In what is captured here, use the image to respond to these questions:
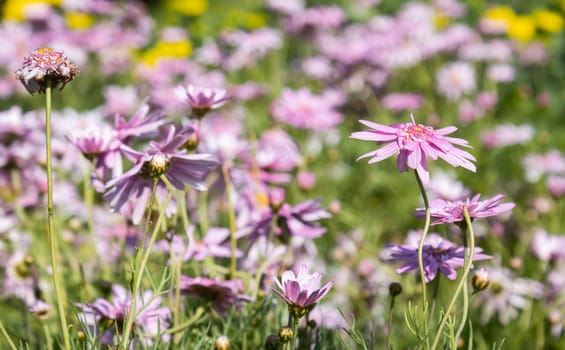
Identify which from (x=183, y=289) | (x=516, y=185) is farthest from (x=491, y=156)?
(x=183, y=289)

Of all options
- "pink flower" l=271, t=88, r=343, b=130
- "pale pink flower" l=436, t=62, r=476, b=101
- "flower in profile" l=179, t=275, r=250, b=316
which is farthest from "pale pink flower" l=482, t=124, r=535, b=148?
"flower in profile" l=179, t=275, r=250, b=316

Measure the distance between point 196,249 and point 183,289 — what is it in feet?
0.66

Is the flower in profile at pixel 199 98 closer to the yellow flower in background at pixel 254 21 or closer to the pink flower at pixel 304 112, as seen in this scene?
the pink flower at pixel 304 112

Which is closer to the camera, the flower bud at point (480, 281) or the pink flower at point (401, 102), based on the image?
the flower bud at point (480, 281)

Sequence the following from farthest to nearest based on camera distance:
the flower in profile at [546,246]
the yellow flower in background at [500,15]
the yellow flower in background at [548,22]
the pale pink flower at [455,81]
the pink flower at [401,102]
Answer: the yellow flower in background at [548,22] < the yellow flower in background at [500,15] < the pale pink flower at [455,81] < the pink flower at [401,102] < the flower in profile at [546,246]

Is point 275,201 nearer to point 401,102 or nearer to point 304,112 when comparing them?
point 304,112

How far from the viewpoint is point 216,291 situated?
135 cm

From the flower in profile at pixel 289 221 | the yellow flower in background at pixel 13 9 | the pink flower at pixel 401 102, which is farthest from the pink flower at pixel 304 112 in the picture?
the yellow flower in background at pixel 13 9

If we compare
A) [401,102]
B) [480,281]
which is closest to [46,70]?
[480,281]

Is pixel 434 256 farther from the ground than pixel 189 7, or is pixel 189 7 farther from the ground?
pixel 189 7

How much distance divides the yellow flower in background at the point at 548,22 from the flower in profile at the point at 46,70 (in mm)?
4488

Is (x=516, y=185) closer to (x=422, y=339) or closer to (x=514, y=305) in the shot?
(x=514, y=305)

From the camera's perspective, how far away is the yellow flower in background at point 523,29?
4.82 meters

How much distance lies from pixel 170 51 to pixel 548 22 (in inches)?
107
